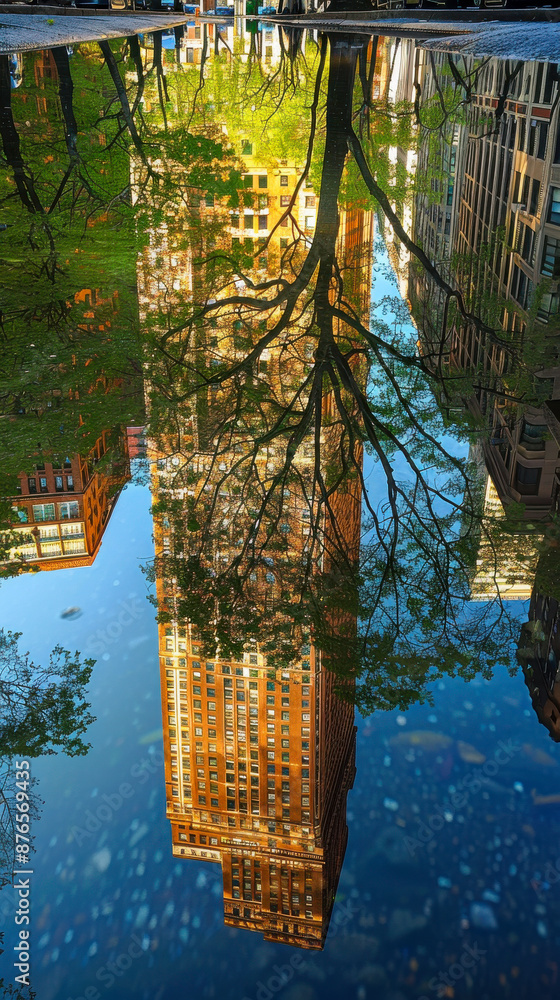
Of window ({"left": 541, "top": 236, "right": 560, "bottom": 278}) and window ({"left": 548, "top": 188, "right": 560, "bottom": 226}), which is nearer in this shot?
window ({"left": 541, "top": 236, "right": 560, "bottom": 278})

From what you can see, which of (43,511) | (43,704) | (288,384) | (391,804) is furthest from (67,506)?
(391,804)

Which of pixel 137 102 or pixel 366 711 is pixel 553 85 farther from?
pixel 366 711

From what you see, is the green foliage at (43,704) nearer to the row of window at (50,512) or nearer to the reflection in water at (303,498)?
the reflection in water at (303,498)

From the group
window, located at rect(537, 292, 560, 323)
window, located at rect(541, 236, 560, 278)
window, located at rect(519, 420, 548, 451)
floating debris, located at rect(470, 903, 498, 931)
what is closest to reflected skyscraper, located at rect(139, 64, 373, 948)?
floating debris, located at rect(470, 903, 498, 931)

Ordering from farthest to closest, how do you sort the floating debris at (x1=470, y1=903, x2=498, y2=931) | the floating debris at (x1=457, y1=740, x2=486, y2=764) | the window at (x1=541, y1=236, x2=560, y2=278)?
the window at (x1=541, y1=236, x2=560, y2=278)
the floating debris at (x1=457, y1=740, x2=486, y2=764)
the floating debris at (x1=470, y1=903, x2=498, y2=931)

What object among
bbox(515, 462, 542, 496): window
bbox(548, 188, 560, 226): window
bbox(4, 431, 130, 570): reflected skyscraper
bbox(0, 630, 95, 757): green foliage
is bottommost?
bbox(0, 630, 95, 757): green foliage

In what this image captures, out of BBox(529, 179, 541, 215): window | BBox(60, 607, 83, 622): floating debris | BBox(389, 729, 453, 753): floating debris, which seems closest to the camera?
BBox(389, 729, 453, 753): floating debris

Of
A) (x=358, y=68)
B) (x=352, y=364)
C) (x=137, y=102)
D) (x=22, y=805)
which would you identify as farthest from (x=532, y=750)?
(x=358, y=68)

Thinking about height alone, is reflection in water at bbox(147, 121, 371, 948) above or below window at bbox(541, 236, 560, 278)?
below

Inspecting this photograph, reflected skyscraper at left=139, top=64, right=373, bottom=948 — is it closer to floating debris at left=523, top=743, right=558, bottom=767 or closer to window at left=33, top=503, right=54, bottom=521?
window at left=33, top=503, right=54, bottom=521
